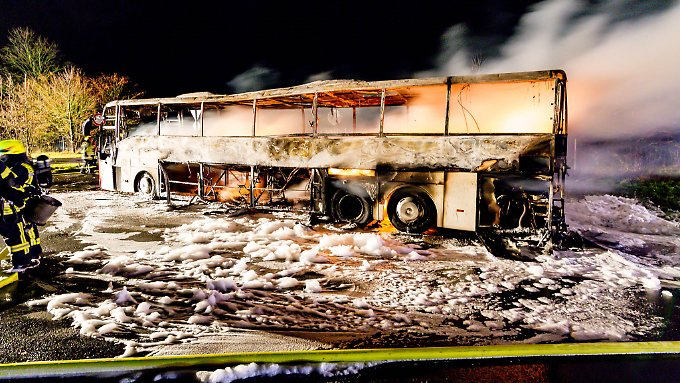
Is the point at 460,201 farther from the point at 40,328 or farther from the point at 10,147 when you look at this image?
the point at 10,147

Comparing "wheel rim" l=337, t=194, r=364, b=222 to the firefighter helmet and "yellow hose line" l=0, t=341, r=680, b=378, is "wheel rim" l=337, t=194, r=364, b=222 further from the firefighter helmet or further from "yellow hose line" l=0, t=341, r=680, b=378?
the firefighter helmet

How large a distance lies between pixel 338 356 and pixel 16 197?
17.9 feet

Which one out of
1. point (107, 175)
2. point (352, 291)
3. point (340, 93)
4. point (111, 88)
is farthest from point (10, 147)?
point (111, 88)

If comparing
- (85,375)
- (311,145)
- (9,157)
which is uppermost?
(311,145)

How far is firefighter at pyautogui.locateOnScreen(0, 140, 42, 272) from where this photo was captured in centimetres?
548

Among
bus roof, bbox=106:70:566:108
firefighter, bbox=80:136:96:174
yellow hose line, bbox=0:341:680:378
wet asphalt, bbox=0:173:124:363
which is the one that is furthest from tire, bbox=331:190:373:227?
firefighter, bbox=80:136:96:174

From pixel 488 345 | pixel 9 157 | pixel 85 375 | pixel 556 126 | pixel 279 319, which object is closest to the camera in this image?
pixel 85 375

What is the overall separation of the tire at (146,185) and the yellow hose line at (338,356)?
1145cm

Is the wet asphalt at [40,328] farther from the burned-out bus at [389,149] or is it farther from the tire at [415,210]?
the tire at [415,210]

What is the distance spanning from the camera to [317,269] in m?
6.39

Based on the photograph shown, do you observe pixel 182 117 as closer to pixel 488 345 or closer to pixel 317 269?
pixel 317 269

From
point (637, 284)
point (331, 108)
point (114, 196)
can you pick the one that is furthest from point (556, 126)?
point (114, 196)

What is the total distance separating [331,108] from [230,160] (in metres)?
4.06

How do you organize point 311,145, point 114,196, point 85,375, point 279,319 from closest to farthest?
point 85,375
point 279,319
point 311,145
point 114,196
